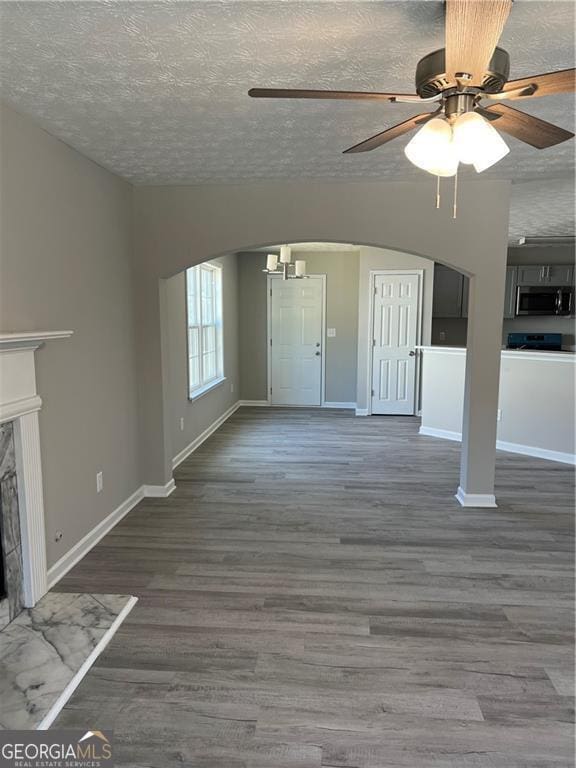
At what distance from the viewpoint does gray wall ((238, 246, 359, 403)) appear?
738 centimetres

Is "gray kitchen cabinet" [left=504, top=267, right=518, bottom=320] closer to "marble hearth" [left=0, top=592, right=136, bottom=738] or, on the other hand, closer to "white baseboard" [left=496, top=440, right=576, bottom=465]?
"white baseboard" [left=496, top=440, right=576, bottom=465]

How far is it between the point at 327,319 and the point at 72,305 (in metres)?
5.04

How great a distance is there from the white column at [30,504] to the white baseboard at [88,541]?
0.17 m

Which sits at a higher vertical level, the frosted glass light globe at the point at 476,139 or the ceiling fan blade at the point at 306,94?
the ceiling fan blade at the point at 306,94

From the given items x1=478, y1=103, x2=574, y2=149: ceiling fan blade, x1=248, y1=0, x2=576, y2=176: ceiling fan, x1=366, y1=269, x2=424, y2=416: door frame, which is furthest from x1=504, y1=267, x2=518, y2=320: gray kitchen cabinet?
x1=248, y1=0, x2=576, y2=176: ceiling fan

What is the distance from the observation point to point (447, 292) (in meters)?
7.44

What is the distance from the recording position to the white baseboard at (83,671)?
1.79 m

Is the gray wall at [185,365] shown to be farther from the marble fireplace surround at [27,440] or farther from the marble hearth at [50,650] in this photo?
the marble hearth at [50,650]

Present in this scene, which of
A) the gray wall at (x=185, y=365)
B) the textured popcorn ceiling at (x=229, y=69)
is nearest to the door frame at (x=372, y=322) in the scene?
the gray wall at (x=185, y=365)

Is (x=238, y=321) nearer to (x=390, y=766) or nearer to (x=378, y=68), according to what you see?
(x=378, y=68)

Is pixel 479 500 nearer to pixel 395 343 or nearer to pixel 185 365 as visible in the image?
pixel 185 365

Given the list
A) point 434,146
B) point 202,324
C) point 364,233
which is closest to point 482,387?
point 364,233

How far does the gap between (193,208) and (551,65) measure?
250cm

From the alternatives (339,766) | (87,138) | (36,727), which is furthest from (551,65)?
(36,727)
